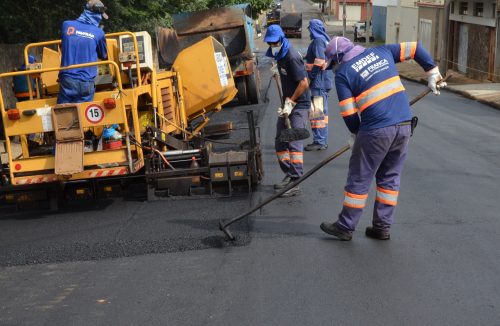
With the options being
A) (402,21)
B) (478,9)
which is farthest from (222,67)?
(402,21)

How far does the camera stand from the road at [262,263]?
4492mm

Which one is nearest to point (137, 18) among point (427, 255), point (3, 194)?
point (3, 194)

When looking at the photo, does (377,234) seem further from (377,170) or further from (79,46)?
(79,46)

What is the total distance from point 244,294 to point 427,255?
1.56 metres

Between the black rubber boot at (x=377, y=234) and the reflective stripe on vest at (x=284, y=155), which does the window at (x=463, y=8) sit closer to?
the reflective stripe on vest at (x=284, y=155)

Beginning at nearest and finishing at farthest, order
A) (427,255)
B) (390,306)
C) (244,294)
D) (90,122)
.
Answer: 1. (390,306)
2. (244,294)
3. (427,255)
4. (90,122)

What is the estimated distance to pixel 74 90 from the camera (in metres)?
7.18

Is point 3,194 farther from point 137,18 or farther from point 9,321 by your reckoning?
point 137,18

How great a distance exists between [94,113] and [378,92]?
2.90m

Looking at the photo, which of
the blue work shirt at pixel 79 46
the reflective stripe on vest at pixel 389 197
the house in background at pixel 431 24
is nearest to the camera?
the reflective stripe on vest at pixel 389 197

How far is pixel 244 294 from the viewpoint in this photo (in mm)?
4770

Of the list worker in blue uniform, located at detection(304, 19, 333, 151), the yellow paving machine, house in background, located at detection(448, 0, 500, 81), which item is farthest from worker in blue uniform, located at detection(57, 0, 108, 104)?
house in background, located at detection(448, 0, 500, 81)

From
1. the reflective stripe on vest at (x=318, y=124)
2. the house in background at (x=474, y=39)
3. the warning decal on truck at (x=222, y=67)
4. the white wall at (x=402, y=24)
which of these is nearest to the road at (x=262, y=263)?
the reflective stripe on vest at (x=318, y=124)

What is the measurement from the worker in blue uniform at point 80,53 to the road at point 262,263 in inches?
48.9
